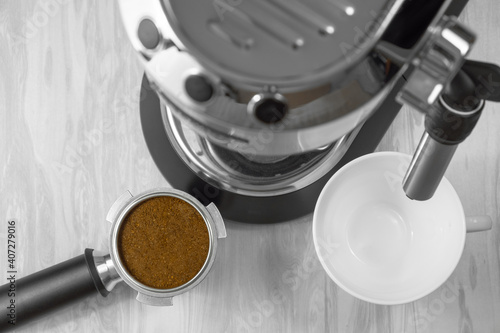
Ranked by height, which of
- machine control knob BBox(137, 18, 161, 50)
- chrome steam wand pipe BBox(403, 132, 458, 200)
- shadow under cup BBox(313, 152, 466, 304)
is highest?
machine control knob BBox(137, 18, 161, 50)

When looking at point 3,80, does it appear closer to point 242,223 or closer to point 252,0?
point 242,223

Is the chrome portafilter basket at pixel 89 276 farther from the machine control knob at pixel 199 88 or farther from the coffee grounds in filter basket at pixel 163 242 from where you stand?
the machine control knob at pixel 199 88

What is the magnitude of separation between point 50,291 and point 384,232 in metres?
0.45

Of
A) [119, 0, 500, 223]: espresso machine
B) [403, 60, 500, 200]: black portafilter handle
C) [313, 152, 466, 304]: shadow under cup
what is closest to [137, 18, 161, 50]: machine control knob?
[119, 0, 500, 223]: espresso machine

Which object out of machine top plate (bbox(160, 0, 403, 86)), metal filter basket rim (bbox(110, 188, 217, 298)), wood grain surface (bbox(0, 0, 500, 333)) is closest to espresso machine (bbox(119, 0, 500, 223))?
machine top plate (bbox(160, 0, 403, 86))

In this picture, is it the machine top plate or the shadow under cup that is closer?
the machine top plate

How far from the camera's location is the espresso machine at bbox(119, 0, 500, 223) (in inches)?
17.1

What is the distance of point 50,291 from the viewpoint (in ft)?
2.41

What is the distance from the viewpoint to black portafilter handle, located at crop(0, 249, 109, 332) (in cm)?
73

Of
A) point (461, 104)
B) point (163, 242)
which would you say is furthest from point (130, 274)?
point (461, 104)

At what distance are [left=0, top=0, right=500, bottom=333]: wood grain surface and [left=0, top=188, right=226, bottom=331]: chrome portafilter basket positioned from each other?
5cm

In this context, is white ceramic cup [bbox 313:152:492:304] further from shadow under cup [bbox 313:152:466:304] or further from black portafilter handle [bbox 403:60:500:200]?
black portafilter handle [bbox 403:60:500:200]

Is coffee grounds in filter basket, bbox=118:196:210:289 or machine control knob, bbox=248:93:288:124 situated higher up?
machine control knob, bbox=248:93:288:124

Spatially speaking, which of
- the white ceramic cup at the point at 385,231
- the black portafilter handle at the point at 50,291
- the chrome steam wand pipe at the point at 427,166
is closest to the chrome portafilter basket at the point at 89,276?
the black portafilter handle at the point at 50,291
